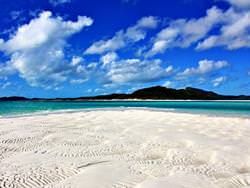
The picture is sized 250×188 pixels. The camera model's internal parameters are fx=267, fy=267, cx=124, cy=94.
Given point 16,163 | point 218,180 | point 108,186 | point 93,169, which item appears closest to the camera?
point 108,186

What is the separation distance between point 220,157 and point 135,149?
309 cm

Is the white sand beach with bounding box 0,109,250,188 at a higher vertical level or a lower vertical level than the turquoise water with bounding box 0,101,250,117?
lower

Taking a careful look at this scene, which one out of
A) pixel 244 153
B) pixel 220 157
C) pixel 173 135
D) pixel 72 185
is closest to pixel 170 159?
pixel 220 157

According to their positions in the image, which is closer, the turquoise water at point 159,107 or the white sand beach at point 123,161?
the white sand beach at point 123,161

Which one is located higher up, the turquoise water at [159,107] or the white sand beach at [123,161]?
the turquoise water at [159,107]

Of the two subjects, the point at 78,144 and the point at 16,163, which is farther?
the point at 78,144

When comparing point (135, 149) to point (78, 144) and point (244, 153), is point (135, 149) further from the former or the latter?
point (244, 153)

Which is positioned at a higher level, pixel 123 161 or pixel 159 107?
pixel 159 107

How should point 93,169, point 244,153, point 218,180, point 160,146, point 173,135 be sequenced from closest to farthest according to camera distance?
point 218,180
point 93,169
point 244,153
point 160,146
point 173,135

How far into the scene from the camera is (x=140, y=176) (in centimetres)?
706

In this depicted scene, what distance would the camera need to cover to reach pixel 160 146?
428 inches

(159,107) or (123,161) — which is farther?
(159,107)

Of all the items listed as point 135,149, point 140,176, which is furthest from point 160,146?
point 140,176

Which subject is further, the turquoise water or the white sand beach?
the turquoise water
